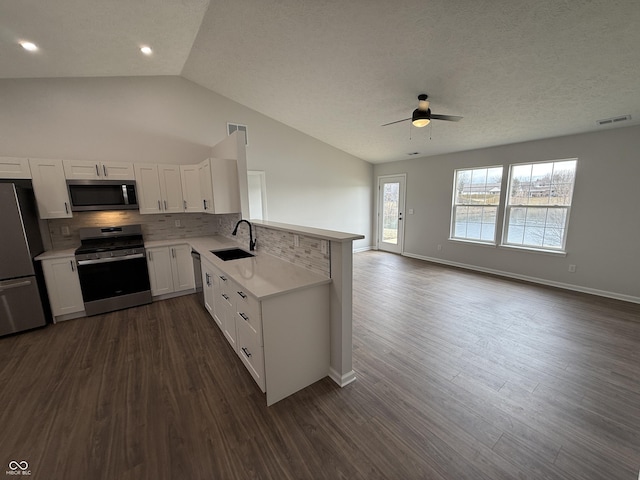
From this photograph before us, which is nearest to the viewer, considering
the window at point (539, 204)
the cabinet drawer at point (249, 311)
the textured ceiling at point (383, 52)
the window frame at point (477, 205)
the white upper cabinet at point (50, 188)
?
the cabinet drawer at point (249, 311)

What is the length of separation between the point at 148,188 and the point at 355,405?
395 centimetres

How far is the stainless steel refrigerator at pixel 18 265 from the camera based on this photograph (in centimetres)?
271

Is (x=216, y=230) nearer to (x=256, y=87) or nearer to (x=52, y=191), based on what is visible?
(x=52, y=191)

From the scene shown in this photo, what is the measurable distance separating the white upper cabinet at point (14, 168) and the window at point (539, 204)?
725cm

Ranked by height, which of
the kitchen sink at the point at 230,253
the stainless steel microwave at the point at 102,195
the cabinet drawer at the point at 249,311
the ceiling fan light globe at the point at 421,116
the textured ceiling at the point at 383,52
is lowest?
the cabinet drawer at the point at 249,311

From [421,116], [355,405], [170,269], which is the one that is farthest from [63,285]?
[421,116]

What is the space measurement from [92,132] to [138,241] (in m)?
1.66

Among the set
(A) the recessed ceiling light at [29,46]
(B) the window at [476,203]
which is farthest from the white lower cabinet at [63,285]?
(B) the window at [476,203]

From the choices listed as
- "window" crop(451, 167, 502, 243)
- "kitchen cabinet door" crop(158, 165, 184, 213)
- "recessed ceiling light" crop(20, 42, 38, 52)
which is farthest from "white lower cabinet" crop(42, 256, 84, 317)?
"window" crop(451, 167, 502, 243)

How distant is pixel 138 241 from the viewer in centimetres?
377

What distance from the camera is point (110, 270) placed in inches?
132

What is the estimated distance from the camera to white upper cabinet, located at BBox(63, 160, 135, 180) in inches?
127

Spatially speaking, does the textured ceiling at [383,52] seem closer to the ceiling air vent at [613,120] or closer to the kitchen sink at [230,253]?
the ceiling air vent at [613,120]

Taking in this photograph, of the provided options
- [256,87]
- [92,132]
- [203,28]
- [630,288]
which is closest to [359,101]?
[256,87]
